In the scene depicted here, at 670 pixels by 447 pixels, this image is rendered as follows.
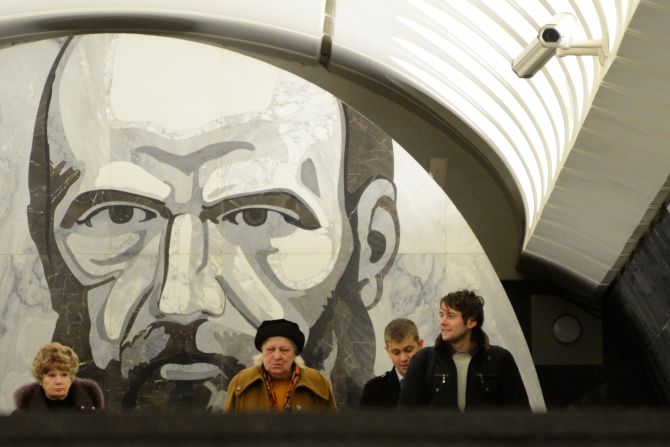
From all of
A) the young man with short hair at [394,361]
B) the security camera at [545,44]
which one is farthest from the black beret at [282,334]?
the young man with short hair at [394,361]

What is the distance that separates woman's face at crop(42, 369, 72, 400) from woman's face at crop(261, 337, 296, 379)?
257 cm

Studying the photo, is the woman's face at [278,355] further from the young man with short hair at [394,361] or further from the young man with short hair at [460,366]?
the young man with short hair at [394,361]

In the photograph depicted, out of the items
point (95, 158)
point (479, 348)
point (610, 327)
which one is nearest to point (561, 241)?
point (610, 327)

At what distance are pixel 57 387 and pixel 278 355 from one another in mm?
2754

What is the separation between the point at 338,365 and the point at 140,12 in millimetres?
5426

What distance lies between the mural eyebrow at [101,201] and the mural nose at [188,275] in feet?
0.81

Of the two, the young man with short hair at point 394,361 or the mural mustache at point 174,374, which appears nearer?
the young man with short hair at point 394,361

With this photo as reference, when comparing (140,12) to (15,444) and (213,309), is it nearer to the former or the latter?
(213,309)

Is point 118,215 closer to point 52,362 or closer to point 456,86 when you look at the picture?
point 52,362

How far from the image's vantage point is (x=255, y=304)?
14602mm

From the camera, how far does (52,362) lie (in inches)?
443

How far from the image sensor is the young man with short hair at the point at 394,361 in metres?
12.7

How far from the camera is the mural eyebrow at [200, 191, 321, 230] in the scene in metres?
14.8

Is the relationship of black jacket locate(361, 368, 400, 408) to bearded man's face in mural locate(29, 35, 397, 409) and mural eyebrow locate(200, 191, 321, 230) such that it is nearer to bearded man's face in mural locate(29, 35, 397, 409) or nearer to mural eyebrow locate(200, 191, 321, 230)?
bearded man's face in mural locate(29, 35, 397, 409)
